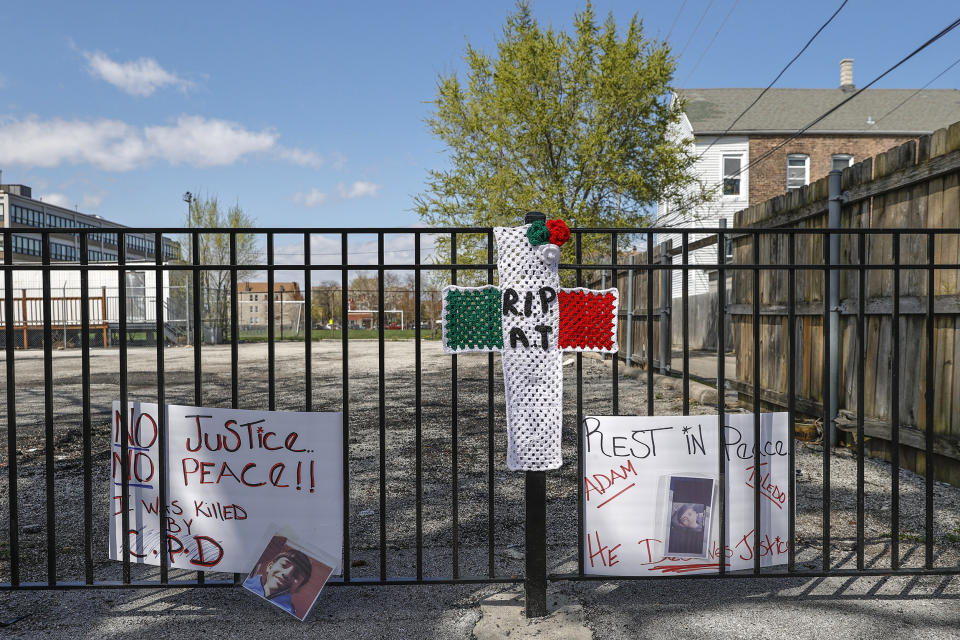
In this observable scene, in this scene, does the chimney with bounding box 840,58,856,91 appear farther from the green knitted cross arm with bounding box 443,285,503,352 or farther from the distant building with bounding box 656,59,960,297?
the green knitted cross arm with bounding box 443,285,503,352

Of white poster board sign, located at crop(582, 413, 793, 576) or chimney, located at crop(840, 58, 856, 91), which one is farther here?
chimney, located at crop(840, 58, 856, 91)

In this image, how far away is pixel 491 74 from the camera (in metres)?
17.1

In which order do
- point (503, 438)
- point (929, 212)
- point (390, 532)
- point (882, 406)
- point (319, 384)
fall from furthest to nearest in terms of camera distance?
point (319, 384) → point (503, 438) → point (882, 406) → point (929, 212) → point (390, 532)

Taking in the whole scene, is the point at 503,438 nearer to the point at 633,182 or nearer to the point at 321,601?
the point at 321,601

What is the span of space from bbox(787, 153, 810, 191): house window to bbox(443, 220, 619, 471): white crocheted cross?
30.1 m

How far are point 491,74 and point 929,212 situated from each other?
13.7m

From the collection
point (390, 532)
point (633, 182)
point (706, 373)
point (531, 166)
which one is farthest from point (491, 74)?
point (390, 532)

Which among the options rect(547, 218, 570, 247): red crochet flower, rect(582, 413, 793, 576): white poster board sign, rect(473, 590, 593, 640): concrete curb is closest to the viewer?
rect(473, 590, 593, 640): concrete curb

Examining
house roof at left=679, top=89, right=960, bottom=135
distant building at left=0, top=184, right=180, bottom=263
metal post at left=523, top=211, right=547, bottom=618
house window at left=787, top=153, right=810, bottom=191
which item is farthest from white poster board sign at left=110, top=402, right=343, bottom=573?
distant building at left=0, top=184, right=180, bottom=263

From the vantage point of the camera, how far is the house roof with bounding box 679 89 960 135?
2914cm

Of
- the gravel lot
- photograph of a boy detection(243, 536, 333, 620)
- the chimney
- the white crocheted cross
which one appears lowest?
the gravel lot

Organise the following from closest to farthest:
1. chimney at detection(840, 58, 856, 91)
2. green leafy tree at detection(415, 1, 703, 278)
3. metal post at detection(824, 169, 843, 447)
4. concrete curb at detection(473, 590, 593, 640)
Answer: concrete curb at detection(473, 590, 593, 640)
metal post at detection(824, 169, 843, 447)
green leafy tree at detection(415, 1, 703, 278)
chimney at detection(840, 58, 856, 91)

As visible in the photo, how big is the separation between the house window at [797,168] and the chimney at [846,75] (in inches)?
241

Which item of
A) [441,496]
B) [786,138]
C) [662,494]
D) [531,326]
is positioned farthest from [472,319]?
[786,138]
